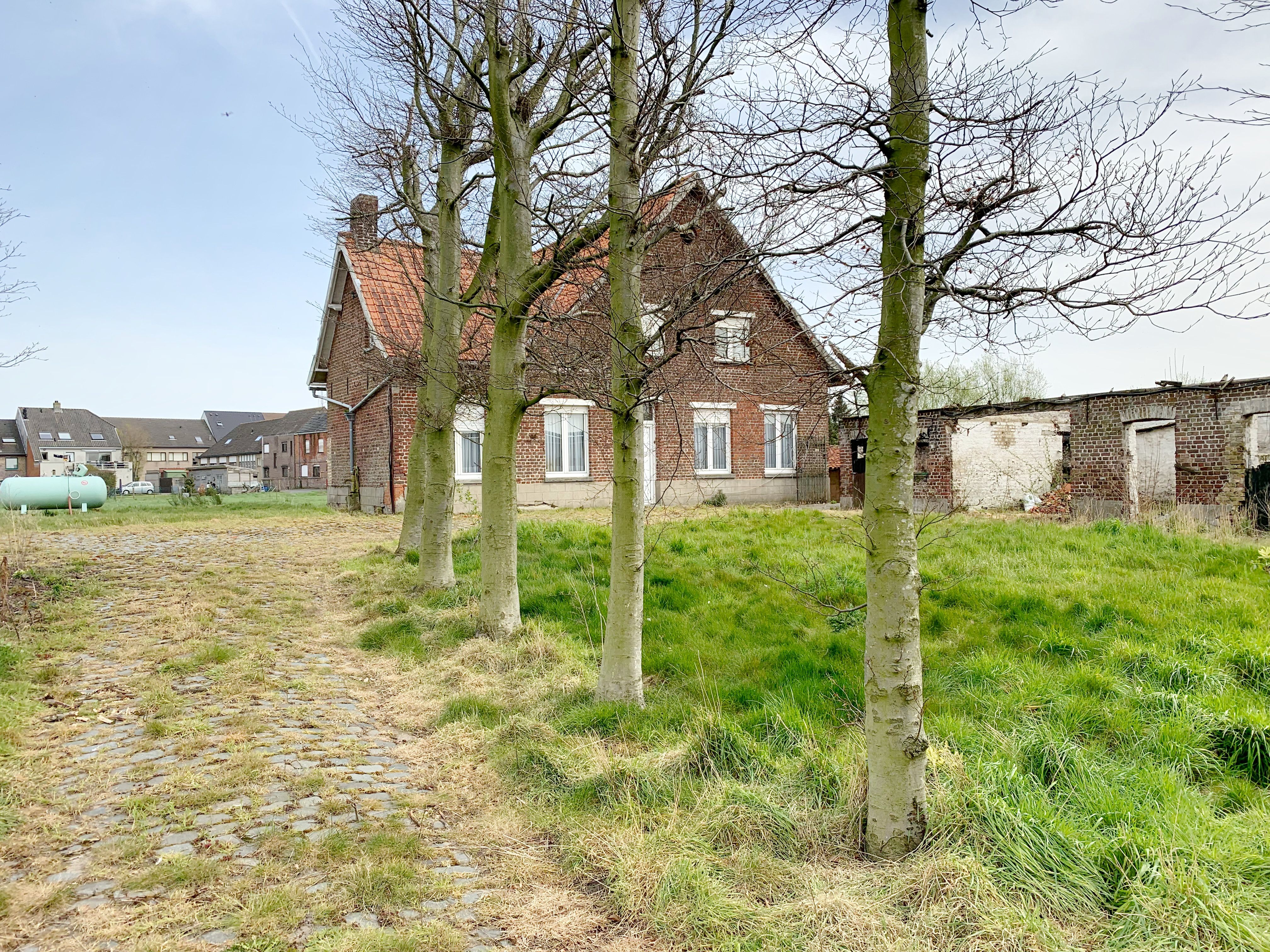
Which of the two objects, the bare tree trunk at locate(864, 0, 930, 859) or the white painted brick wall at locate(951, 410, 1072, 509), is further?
the white painted brick wall at locate(951, 410, 1072, 509)

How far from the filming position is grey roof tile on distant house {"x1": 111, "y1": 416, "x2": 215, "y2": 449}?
93312mm

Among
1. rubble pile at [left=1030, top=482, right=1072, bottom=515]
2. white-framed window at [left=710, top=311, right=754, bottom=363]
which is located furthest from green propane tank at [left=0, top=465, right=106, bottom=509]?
rubble pile at [left=1030, top=482, right=1072, bottom=515]

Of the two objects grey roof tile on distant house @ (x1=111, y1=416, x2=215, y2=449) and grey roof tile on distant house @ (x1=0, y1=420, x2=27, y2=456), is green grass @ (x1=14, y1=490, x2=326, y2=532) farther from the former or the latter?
grey roof tile on distant house @ (x1=111, y1=416, x2=215, y2=449)

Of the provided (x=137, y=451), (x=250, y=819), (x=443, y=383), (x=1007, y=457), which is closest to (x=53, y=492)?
(x=443, y=383)

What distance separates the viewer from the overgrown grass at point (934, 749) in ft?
9.83

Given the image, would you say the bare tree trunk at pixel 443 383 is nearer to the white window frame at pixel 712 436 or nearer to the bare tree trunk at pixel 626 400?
the bare tree trunk at pixel 626 400

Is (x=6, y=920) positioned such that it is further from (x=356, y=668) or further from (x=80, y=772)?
(x=356, y=668)

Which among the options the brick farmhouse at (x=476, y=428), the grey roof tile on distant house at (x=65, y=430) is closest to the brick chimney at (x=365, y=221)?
the brick farmhouse at (x=476, y=428)

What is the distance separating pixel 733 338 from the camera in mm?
4879

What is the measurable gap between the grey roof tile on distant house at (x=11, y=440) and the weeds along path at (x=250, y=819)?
89.6m

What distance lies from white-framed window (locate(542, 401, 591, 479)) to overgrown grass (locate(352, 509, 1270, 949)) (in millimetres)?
12663

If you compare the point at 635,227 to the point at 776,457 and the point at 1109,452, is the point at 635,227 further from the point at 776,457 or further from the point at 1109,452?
the point at 776,457

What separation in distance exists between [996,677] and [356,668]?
558cm

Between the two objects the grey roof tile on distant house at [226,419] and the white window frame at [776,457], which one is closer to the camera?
the white window frame at [776,457]
